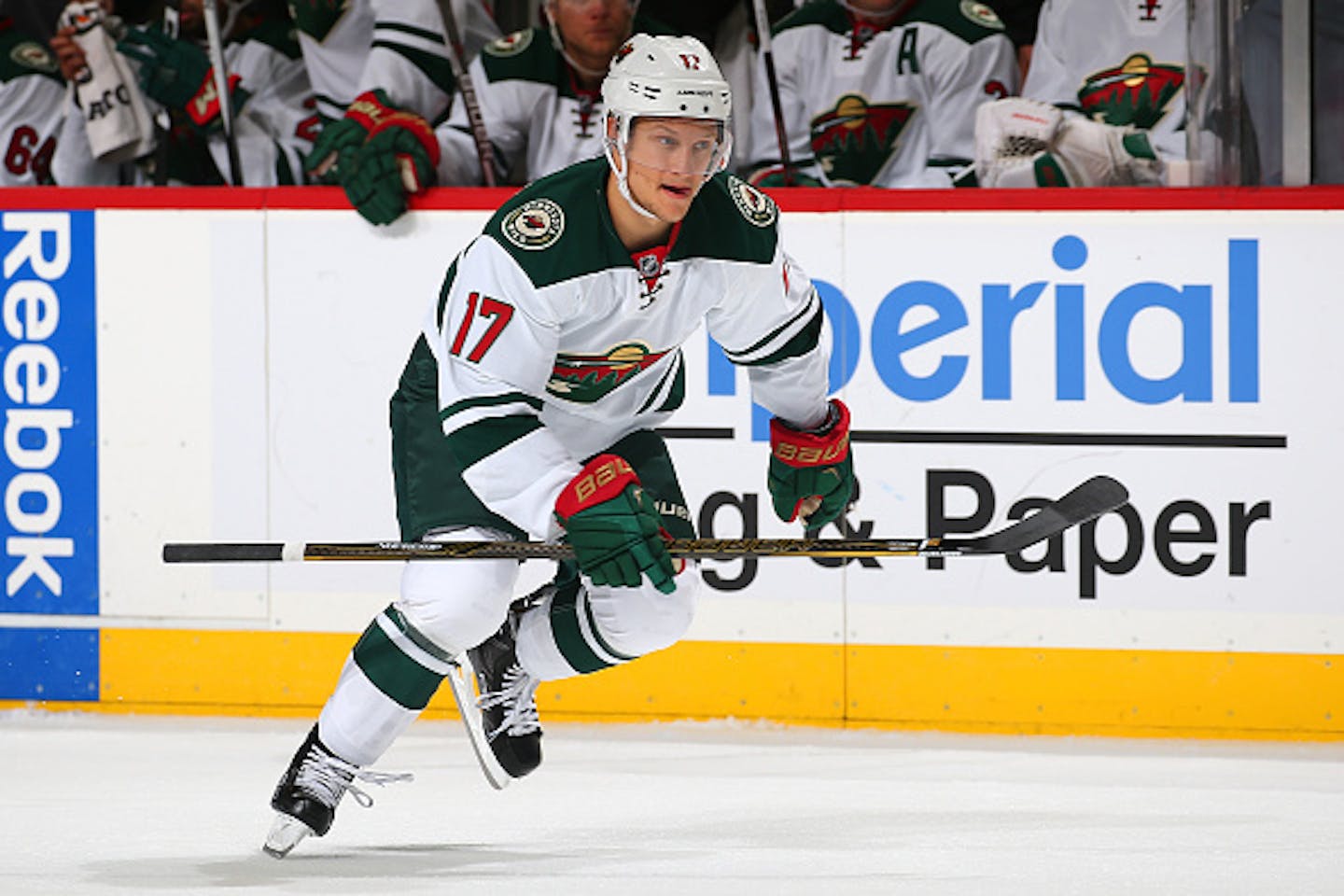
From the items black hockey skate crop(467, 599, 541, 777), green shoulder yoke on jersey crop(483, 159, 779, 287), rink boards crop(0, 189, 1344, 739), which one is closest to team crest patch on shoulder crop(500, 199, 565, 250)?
green shoulder yoke on jersey crop(483, 159, 779, 287)

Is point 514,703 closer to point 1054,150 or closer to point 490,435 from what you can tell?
point 490,435

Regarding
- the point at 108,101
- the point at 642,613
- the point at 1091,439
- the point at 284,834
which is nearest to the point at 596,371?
the point at 642,613

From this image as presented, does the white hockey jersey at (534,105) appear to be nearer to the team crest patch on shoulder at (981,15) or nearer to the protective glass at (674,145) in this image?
the team crest patch on shoulder at (981,15)

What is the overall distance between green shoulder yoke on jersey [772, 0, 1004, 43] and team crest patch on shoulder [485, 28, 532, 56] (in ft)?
1.69

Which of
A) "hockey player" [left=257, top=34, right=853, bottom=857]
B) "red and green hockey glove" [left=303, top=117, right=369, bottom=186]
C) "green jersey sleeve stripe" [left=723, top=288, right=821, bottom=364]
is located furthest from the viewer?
"red and green hockey glove" [left=303, top=117, right=369, bottom=186]

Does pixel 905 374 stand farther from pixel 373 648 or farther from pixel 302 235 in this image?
pixel 373 648

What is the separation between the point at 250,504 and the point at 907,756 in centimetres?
130

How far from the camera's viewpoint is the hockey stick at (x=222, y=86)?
4.61 meters

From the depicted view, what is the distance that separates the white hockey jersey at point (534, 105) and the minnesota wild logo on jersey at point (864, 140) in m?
0.41

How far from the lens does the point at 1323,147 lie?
4.09 m

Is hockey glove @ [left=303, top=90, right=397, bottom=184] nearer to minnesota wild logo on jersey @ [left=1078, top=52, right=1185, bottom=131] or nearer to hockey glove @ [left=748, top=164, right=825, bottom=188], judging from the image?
hockey glove @ [left=748, top=164, right=825, bottom=188]

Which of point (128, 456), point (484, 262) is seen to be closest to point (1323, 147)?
point (484, 262)

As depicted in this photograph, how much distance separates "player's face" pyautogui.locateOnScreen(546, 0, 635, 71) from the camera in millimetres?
4516

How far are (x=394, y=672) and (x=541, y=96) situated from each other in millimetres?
1867
